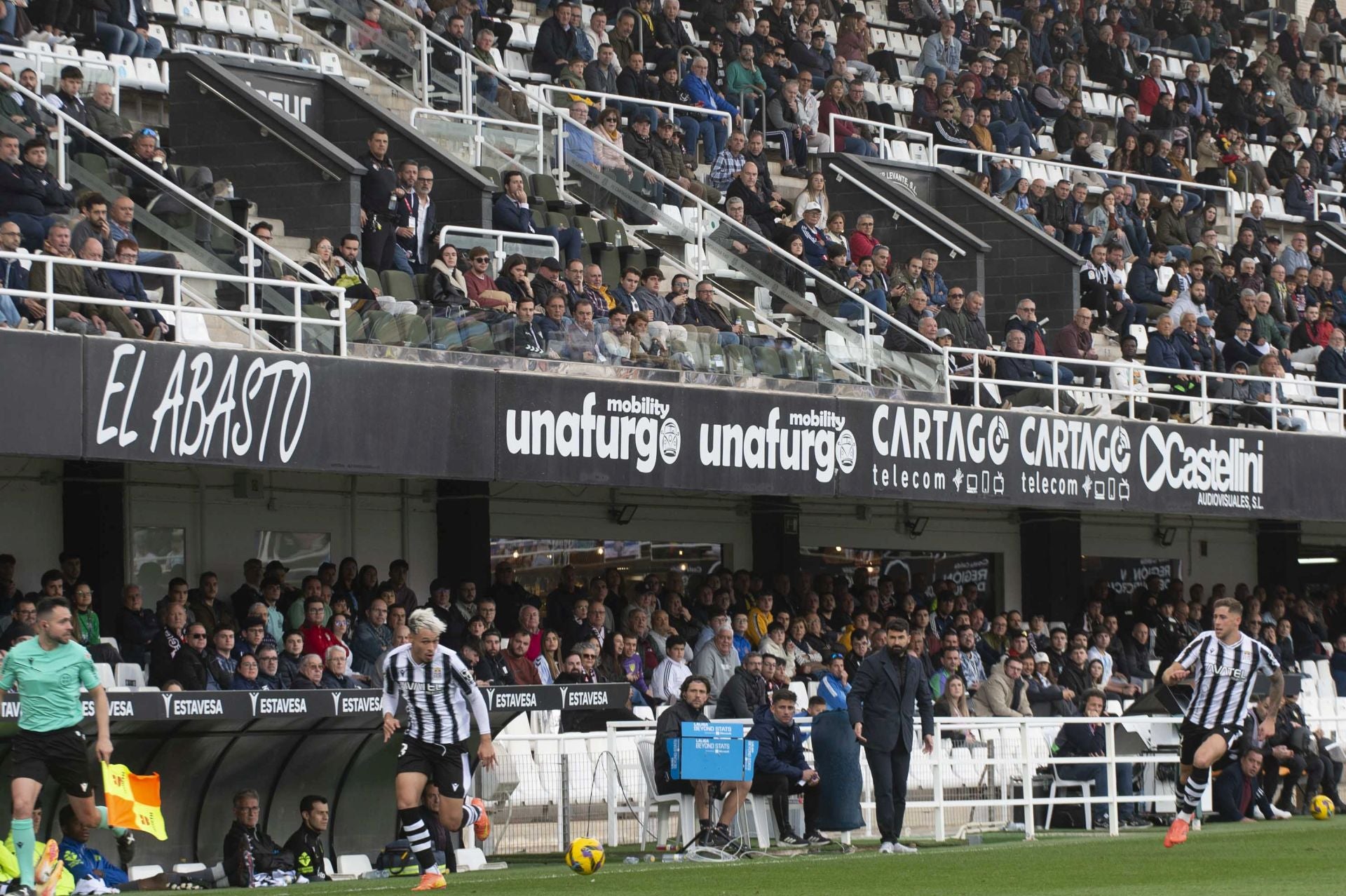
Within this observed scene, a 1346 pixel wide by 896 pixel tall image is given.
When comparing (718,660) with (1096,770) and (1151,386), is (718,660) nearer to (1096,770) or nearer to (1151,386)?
(1096,770)

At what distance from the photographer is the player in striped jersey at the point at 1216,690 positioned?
14875 millimetres

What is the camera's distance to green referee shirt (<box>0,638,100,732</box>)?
11.7 metres

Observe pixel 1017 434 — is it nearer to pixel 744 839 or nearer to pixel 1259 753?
pixel 1259 753

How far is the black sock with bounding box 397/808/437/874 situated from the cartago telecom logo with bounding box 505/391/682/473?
255 inches

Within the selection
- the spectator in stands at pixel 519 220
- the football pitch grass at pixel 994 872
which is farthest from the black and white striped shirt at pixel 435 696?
the spectator in stands at pixel 519 220

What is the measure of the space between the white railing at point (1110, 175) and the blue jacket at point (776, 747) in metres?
13.9

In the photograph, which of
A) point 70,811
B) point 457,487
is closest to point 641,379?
point 457,487

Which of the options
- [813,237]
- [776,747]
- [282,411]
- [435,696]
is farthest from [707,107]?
[435,696]

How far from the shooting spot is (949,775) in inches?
690

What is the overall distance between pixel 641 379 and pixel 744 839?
5.14m

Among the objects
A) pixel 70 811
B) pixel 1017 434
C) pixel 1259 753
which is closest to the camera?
pixel 70 811

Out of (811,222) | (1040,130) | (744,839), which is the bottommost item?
(744,839)

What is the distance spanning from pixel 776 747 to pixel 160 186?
638 centimetres

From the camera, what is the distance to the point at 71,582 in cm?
1766
